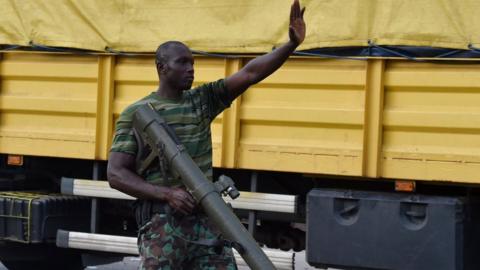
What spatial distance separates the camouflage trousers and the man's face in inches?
24.4

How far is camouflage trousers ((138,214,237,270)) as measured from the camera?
4.71 metres

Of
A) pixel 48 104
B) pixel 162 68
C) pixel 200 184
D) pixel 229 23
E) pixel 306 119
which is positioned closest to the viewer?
pixel 200 184

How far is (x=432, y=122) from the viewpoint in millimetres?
6426

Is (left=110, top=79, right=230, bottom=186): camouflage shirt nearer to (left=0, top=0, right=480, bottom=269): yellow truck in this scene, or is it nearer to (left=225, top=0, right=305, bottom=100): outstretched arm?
(left=225, top=0, right=305, bottom=100): outstretched arm

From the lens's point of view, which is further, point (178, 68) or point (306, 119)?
point (306, 119)

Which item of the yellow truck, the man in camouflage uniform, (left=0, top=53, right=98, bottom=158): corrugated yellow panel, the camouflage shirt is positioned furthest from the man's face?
(left=0, top=53, right=98, bottom=158): corrugated yellow panel

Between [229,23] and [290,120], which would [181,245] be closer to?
[290,120]

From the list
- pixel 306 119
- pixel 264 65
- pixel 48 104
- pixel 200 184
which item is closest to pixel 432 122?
pixel 306 119

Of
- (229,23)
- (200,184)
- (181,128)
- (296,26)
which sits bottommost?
(200,184)

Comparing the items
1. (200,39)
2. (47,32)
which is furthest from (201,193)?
(47,32)

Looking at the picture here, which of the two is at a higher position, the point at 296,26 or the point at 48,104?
→ the point at 296,26

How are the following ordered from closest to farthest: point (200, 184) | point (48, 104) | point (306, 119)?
1. point (200, 184)
2. point (306, 119)
3. point (48, 104)

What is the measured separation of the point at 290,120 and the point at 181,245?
2315 mm

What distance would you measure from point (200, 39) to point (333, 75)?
1051 mm
